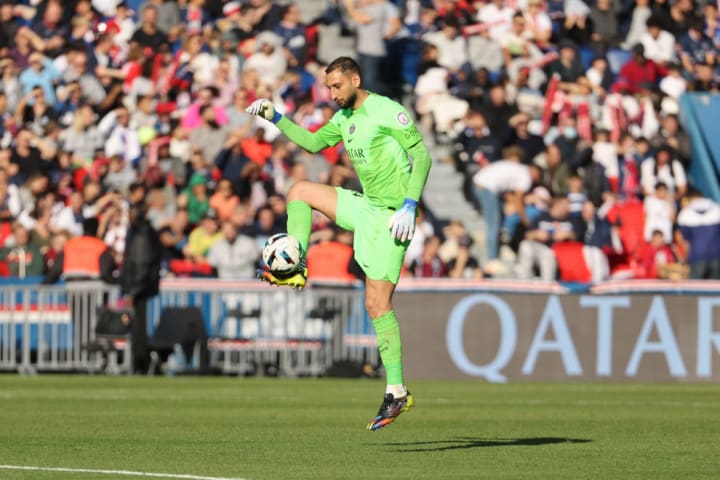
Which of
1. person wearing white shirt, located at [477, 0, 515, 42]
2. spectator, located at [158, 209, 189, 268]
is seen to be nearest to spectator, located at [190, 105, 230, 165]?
spectator, located at [158, 209, 189, 268]

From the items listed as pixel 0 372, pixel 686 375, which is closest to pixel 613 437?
pixel 686 375

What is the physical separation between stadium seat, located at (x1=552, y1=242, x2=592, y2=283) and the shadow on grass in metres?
11.4

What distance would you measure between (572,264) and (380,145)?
12.5 m

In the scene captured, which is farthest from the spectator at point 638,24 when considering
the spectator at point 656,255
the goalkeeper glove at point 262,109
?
the goalkeeper glove at point 262,109

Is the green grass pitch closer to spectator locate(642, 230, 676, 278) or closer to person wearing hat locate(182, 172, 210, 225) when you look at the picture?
spectator locate(642, 230, 676, 278)

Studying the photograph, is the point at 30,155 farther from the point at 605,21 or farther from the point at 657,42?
the point at 657,42

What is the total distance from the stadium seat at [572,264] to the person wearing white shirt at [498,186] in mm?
1536

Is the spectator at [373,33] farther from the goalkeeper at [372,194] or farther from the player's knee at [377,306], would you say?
the player's knee at [377,306]

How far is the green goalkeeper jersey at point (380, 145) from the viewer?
39.4 ft

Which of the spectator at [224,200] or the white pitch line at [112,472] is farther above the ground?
the spectator at [224,200]

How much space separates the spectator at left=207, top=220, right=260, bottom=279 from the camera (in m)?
24.6

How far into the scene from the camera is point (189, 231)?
25.9 metres

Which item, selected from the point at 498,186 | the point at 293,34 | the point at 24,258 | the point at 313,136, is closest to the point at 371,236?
the point at 313,136

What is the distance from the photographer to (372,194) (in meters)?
12.2
